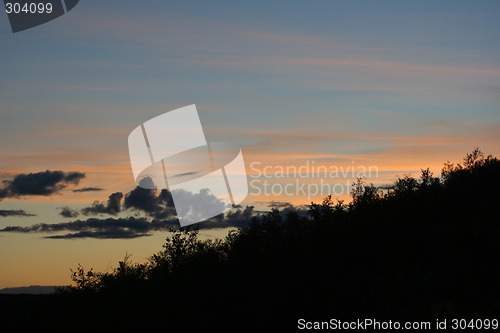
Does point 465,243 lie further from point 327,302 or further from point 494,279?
point 327,302

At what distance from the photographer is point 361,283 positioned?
29844 mm

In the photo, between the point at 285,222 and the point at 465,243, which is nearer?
the point at 465,243

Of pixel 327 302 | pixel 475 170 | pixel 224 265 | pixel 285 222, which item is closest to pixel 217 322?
pixel 327 302

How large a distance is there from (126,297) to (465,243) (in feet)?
92.9

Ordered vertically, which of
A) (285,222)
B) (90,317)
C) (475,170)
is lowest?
(90,317)

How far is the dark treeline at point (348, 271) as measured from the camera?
2706 cm

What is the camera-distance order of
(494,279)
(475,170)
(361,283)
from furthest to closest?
(475,170) → (361,283) → (494,279)

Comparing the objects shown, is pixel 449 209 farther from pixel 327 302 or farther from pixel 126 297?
pixel 126 297

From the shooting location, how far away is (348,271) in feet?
105

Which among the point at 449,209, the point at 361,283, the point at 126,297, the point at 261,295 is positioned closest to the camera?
the point at 361,283

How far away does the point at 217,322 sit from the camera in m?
34.0

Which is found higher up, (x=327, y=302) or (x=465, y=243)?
(x=465, y=243)

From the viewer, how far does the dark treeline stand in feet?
88.8

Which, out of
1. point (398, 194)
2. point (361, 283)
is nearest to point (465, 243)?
point (361, 283)
